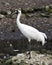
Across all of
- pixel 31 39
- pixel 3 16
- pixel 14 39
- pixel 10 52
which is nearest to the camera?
pixel 10 52

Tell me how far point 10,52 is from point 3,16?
6.34 meters

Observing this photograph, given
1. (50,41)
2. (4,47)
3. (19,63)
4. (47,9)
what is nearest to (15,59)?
(19,63)

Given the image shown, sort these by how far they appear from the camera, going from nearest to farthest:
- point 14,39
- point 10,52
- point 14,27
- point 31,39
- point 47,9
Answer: point 10,52 < point 31,39 < point 14,39 < point 14,27 < point 47,9

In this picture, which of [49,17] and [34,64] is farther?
[49,17]

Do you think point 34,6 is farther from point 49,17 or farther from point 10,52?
point 10,52

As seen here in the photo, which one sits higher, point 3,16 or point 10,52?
point 3,16

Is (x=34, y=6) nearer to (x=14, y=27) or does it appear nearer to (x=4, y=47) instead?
(x=14, y=27)

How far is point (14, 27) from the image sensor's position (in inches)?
768

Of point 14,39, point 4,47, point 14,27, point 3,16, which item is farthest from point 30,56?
point 3,16

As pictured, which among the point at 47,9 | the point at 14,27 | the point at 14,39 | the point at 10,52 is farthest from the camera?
the point at 47,9

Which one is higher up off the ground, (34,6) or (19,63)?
(34,6)

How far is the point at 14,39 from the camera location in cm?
1733

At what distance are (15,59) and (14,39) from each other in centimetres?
501

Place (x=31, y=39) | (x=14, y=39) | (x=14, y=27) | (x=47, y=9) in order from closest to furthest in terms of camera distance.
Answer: (x=31, y=39)
(x=14, y=39)
(x=14, y=27)
(x=47, y=9)
